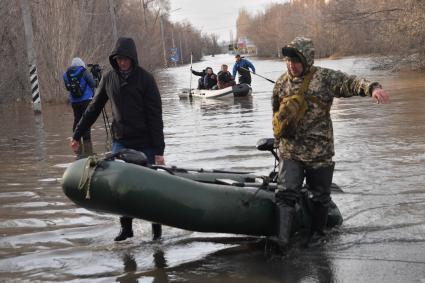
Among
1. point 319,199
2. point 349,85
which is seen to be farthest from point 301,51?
point 319,199

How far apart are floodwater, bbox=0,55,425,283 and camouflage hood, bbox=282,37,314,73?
162 centimetres

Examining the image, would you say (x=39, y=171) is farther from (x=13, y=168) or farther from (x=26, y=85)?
(x=26, y=85)

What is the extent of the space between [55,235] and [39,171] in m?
3.78

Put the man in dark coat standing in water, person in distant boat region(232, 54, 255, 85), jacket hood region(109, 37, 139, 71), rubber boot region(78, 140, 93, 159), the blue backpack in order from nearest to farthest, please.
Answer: jacket hood region(109, 37, 139, 71), the man in dark coat standing in water, rubber boot region(78, 140, 93, 159), the blue backpack, person in distant boat region(232, 54, 255, 85)

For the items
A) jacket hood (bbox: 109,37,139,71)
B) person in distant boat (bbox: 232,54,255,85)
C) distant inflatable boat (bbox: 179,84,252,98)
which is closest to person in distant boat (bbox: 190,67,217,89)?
distant inflatable boat (bbox: 179,84,252,98)

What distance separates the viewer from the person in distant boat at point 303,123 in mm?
5242

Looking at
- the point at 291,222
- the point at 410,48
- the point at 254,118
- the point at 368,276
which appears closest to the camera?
the point at 368,276

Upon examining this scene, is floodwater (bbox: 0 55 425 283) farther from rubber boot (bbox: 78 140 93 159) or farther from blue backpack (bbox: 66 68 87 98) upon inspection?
blue backpack (bbox: 66 68 87 98)

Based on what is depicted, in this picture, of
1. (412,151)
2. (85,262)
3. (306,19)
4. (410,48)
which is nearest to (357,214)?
(85,262)

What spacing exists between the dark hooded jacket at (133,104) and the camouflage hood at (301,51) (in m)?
1.34

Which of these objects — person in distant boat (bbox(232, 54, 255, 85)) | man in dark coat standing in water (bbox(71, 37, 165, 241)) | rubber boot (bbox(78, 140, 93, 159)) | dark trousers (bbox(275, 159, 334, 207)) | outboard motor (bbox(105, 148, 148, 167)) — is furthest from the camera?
person in distant boat (bbox(232, 54, 255, 85))

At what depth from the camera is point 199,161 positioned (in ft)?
33.5

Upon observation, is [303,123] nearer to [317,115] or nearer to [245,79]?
[317,115]

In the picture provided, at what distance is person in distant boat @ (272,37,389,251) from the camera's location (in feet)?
17.2
